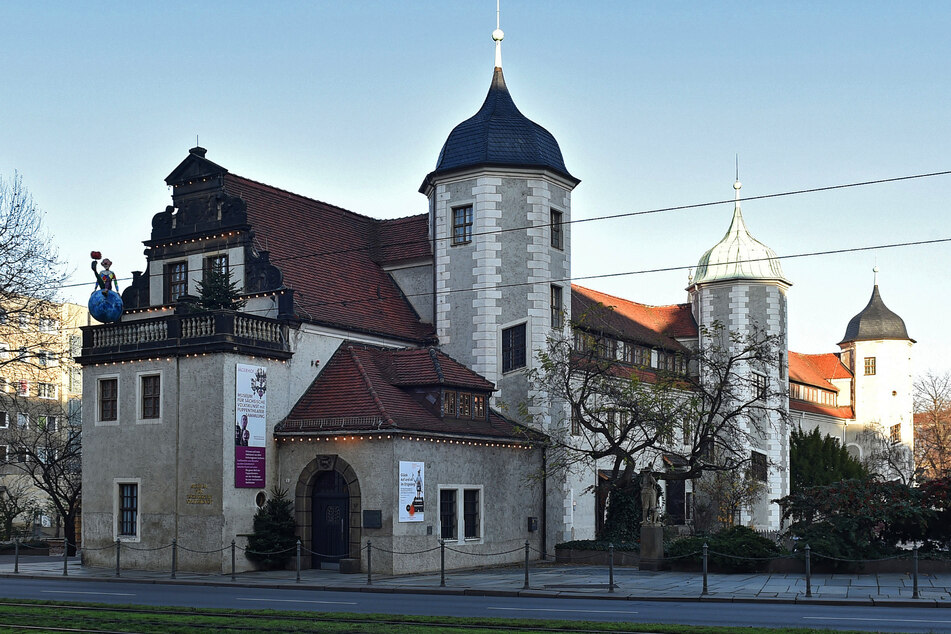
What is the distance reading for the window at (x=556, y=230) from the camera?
1610 inches

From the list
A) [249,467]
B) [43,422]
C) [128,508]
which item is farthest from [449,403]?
[43,422]

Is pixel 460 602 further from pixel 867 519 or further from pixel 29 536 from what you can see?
pixel 29 536

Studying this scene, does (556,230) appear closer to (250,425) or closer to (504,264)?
(504,264)

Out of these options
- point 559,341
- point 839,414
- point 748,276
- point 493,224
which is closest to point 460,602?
point 559,341

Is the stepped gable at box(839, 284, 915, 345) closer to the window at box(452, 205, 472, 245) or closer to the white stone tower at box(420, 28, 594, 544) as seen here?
the white stone tower at box(420, 28, 594, 544)

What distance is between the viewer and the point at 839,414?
84.5m

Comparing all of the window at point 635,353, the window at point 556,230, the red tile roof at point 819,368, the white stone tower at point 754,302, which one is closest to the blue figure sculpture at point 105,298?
the window at point 556,230

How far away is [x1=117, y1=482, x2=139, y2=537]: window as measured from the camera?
114ft

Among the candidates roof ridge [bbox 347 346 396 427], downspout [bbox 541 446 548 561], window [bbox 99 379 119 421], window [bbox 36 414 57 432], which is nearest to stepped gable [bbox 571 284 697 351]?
downspout [bbox 541 446 548 561]

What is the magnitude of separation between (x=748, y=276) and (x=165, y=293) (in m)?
29.7

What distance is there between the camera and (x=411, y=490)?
33094 mm

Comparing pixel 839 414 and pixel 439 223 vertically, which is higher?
pixel 439 223

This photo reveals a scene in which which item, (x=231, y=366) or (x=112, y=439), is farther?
(x=112, y=439)

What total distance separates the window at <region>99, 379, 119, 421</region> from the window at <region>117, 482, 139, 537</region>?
2.25m
